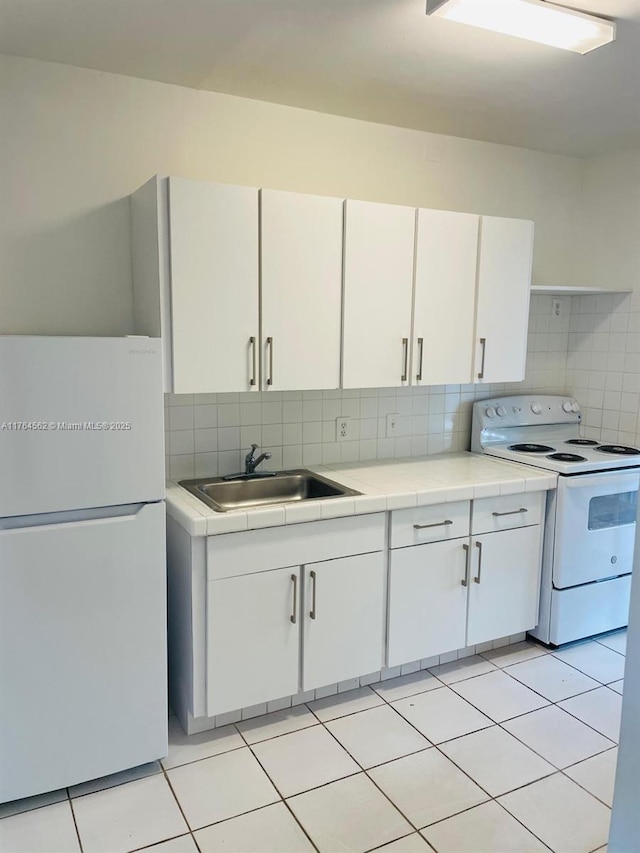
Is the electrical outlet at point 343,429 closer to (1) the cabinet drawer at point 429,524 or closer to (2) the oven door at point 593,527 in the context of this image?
(1) the cabinet drawer at point 429,524

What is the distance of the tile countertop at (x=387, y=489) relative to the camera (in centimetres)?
232

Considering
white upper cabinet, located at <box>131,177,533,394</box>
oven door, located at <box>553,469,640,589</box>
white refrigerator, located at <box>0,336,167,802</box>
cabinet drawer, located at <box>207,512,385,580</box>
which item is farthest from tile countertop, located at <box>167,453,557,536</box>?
white upper cabinet, located at <box>131,177,533,394</box>

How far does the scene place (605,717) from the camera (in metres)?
2.62

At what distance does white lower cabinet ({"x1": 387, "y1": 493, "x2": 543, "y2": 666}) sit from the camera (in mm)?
2725

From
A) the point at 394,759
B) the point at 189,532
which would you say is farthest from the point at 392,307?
the point at 394,759

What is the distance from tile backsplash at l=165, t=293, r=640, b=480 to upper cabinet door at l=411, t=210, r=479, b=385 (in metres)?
0.41

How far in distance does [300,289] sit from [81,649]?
1.53 meters

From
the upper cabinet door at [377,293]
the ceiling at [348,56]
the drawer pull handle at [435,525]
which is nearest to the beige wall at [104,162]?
the ceiling at [348,56]

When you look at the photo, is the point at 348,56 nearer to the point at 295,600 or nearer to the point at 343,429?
the point at 343,429

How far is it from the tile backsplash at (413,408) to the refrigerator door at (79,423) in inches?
26.5

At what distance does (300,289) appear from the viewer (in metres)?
2.56

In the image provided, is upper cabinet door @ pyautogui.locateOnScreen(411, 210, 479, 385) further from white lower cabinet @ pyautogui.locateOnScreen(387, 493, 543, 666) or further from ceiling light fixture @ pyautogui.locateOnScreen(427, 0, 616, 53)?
ceiling light fixture @ pyautogui.locateOnScreen(427, 0, 616, 53)

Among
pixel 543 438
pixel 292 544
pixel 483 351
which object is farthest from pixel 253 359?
pixel 543 438

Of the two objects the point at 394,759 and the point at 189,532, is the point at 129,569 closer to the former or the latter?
the point at 189,532
